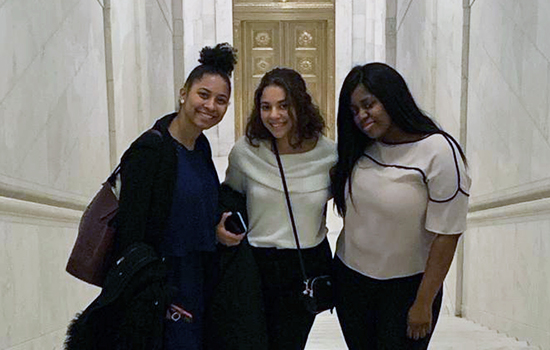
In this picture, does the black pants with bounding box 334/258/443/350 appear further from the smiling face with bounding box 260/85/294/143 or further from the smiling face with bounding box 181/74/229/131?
the smiling face with bounding box 181/74/229/131

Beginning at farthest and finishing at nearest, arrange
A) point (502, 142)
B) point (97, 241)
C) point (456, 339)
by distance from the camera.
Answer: point (502, 142) → point (456, 339) → point (97, 241)

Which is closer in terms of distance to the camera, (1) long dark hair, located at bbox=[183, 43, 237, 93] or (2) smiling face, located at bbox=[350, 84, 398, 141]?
(2) smiling face, located at bbox=[350, 84, 398, 141]

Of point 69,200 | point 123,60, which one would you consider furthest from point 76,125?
point 123,60

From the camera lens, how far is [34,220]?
312cm

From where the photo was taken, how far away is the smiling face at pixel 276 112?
7.39 ft

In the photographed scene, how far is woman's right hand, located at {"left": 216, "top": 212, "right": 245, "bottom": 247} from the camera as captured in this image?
7.30 feet

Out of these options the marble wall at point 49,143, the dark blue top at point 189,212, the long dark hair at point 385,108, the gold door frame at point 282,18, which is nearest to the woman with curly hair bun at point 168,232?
the dark blue top at point 189,212

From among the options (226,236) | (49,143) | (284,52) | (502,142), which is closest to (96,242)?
(226,236)

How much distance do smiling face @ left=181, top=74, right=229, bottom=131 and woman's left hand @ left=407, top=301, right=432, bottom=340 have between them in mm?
1020

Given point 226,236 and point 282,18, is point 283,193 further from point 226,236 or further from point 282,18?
point 282,18

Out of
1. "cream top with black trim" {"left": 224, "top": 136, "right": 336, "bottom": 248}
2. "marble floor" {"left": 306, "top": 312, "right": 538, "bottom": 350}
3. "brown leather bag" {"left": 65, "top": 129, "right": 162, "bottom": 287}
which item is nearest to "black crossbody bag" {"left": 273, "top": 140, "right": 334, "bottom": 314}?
"cream top with black trim" {"left": 224, "top": 136, "right": 336, "bottom": 248}

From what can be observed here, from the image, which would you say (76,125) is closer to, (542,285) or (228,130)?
(542,285)

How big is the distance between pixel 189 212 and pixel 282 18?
1163 centimetres

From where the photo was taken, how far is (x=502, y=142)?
13.0 feet
